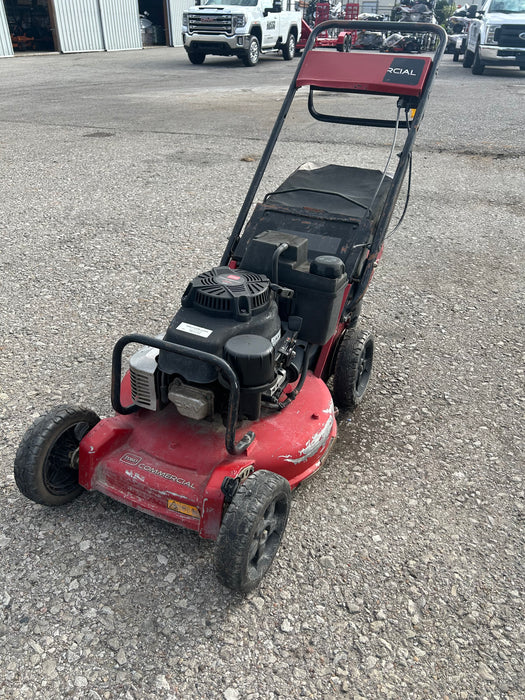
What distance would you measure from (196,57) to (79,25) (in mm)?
6595

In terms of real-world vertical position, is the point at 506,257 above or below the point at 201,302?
below

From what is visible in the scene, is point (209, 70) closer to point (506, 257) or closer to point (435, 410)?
point (506, 257)

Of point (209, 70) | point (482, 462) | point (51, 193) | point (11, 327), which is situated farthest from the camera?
point (209, 70)

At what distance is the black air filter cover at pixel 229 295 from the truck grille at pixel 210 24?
15.8m

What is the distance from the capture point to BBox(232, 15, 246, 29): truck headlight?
15891 millimetres

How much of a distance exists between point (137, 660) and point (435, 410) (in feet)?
7.14

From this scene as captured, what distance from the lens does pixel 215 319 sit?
2445mm

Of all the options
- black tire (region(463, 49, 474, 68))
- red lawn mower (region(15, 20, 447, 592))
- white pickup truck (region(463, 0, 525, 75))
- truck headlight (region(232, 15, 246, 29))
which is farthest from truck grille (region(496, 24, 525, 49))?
red lawn mower (region(15, 20, 447, 592))

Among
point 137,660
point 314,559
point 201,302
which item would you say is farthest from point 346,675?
point 201,302

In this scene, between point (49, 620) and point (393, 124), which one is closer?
point (49, 620)

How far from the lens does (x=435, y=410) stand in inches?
137

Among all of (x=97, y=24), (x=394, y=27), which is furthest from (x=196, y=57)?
(x=394, y=27)

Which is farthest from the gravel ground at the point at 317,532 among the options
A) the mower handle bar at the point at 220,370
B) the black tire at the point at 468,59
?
the black tire at the point at 468,59

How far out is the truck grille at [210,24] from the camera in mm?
15864
